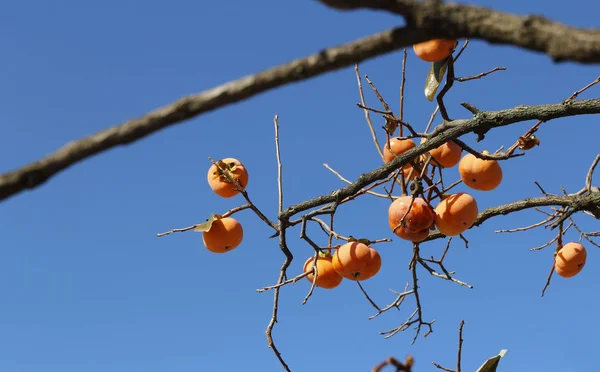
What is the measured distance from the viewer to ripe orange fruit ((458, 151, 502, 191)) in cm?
293

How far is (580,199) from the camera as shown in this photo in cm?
313

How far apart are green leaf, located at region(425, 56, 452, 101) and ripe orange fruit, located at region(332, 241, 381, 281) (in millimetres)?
814

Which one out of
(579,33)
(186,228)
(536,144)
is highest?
(186,228)

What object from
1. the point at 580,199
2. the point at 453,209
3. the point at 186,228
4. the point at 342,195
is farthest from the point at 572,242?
the point at 186,228

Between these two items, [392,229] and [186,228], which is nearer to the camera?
[392,229]

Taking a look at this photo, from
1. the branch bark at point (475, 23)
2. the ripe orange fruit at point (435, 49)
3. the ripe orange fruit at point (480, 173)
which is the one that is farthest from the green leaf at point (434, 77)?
the branch bark at point (475, 23)

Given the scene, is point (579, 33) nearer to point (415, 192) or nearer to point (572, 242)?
point (415, 192)

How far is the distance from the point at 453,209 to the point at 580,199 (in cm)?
89

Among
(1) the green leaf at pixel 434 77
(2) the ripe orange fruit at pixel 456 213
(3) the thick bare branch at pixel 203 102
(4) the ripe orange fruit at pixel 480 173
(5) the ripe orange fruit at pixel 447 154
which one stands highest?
(1) the green leaf at pixel 434 77

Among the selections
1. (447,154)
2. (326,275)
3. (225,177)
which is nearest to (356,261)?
(326,275)

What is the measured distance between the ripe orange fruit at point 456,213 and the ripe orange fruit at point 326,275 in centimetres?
61

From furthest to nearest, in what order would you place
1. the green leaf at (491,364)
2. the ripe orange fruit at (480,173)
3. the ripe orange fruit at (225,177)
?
the ripe orange fruit at (225,177), the ripe orange fruit at (480,173), the green leaf at (491,364)

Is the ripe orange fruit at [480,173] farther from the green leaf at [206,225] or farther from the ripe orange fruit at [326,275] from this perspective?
the green leaf at [206,225]

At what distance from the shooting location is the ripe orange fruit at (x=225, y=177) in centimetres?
316
